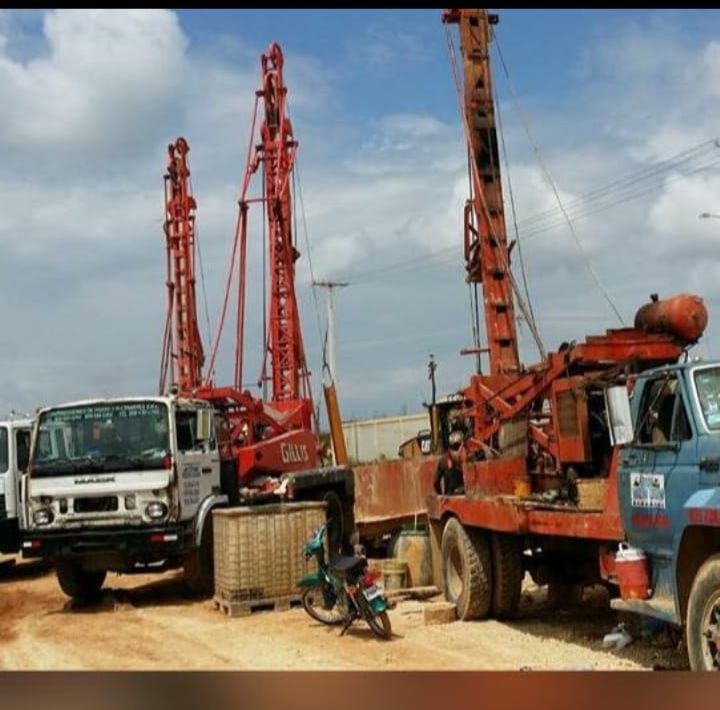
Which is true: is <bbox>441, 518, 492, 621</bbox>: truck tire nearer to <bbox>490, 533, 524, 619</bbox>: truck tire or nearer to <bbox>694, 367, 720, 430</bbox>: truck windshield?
<bbox>490, 533, 524, 619</bbox>: truck tire

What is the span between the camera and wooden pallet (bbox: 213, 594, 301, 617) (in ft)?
37.3

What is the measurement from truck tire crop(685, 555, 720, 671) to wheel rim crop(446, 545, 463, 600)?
4163 mm

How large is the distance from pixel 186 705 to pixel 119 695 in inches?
18.9

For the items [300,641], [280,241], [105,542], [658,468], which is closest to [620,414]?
[658,468]

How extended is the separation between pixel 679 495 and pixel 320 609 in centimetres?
485

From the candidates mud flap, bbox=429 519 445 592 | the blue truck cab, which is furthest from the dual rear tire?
the blue truck cab

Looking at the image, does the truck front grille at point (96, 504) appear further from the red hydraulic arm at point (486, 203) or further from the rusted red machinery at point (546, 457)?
the red hydraulic arm at point (486, 203)

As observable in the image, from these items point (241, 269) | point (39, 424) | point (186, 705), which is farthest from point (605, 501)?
point (241, 269)

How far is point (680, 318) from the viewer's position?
985 centimetres

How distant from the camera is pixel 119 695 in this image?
5.46 meters

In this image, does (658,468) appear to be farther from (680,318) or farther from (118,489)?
(118,489)

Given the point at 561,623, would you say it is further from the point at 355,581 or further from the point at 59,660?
the point at 59,660

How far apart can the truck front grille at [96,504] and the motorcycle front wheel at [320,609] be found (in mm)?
2692

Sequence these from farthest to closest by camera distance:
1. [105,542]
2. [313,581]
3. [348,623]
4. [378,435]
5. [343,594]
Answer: [378,435], [105,542], [313,581], [343,594], [348,623]
